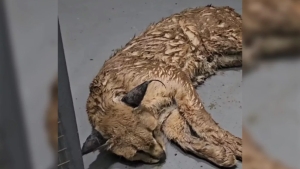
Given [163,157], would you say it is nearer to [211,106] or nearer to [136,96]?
Answer: [136,96]

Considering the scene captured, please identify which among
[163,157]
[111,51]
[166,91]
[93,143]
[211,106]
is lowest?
[163,157]

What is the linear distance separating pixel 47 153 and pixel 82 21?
124 inches

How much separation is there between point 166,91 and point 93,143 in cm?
60

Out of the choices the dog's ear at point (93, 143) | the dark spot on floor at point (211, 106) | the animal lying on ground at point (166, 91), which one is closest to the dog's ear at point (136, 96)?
the animal lying on ground at point (166, 91)

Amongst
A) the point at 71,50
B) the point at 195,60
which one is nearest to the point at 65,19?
the point at 71,50

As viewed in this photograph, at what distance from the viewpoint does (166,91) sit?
254 cm

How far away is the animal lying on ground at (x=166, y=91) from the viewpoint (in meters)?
2.29

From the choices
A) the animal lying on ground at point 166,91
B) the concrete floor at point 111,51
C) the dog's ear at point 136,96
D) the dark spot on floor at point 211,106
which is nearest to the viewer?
the dog's ear at point 136,96

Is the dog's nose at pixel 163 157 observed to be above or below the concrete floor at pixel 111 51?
below

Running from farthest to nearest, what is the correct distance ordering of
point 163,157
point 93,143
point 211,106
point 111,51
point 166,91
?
point 111,51 → point 211,106 → point 166,91 → point 163,157 → point 93,143

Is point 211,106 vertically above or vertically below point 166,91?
below

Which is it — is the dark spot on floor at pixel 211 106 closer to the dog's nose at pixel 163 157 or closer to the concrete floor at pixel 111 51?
the concrete floor at pixel 111 51

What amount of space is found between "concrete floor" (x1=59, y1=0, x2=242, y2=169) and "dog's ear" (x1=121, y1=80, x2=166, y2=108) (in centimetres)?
38

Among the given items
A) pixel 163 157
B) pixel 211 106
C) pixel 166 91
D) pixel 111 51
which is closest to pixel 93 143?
pixel 163 157
